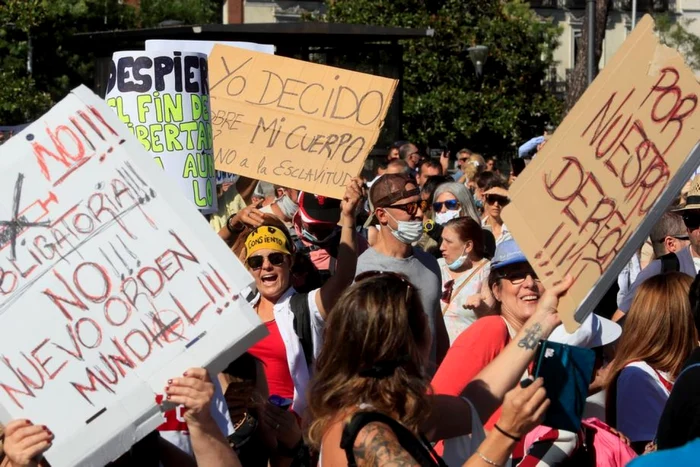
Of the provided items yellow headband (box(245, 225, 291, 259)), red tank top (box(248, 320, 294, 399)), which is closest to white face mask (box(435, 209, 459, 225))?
yellow headband (box(245, 225, 291, 259))

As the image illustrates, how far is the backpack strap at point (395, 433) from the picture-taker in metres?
3.05

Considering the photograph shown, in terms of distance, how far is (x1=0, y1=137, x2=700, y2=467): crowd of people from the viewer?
10.3 ft

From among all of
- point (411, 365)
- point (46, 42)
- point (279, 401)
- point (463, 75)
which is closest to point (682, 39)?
point (463, 75)

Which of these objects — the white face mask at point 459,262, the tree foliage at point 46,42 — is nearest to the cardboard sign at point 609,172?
the white face mask at point 459,262

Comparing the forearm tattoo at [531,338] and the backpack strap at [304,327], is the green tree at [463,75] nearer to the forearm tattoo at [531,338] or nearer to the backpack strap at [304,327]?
the backpack strap at [304,327]

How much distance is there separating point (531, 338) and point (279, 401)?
1318mm

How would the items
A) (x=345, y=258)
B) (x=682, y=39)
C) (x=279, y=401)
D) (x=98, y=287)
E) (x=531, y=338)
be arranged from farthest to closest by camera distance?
(x=682, y=39) < (x=345, y=258) < (x=279, y=401) < (x=531, y=338) < (x=98, y=287)

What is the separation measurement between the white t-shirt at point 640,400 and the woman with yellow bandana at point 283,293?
1148 mm

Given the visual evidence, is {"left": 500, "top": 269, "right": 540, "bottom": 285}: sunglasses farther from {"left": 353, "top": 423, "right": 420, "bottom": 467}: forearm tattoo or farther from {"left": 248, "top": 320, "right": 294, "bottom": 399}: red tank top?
{"left": 353, "top": 423, "right": 420, "bottom": 467}: forearm tattoo

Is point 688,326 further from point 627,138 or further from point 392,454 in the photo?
point 392,454

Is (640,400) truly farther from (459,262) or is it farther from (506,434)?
(459,262)

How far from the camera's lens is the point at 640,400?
4.44 m

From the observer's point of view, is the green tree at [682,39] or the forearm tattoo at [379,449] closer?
the forearm tattoo at [379,449]

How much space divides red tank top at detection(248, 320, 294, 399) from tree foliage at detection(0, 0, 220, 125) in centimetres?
2149
